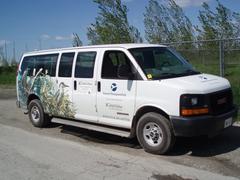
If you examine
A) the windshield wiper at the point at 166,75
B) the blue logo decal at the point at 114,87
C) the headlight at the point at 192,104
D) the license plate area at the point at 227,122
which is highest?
the windshield wiper at the point at 166,75

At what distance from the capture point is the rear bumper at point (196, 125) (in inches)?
240

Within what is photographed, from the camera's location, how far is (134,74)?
694cm

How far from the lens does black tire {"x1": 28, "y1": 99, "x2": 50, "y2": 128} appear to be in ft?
31.1

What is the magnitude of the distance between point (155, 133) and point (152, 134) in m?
0.07

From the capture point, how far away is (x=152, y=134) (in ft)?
21.9

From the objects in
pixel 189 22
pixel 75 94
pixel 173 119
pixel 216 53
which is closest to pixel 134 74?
pixel 173 119

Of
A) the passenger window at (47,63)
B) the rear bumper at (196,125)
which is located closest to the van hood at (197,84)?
the rear bumper at (196,125)

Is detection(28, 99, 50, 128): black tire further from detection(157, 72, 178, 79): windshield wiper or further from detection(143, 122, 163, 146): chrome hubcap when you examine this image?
detection(157, 72, 178, 79): windshield wiper

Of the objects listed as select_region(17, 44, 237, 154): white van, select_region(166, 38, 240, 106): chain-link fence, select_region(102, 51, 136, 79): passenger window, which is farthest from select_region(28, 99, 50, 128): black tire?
select_region(166, 38, 240, 106): chain-link fence

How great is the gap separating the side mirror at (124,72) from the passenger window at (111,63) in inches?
12.2

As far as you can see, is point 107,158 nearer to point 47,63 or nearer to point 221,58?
point 47,63

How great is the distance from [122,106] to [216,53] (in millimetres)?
6561

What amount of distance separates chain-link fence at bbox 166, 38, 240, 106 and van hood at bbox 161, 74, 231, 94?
155 inches

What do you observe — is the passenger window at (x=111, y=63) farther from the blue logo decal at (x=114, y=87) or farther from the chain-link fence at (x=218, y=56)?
the chain-link fence at (x=218, y=56)
